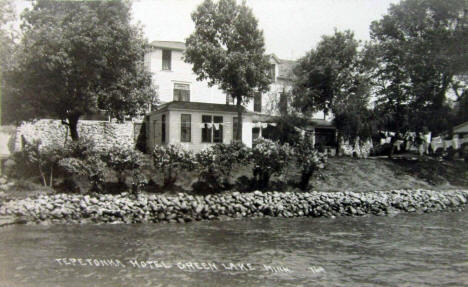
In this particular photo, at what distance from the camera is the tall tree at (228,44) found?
85.9ft

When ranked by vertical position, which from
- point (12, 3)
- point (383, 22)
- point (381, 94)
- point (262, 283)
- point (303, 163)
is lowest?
point (262, 283)

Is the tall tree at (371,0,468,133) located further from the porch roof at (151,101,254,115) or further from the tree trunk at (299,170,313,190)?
the porch roof at (151,101,254,115)

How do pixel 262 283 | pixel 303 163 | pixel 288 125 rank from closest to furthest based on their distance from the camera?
pixel 262 283 < pixel 303 163 < pixel 288 125

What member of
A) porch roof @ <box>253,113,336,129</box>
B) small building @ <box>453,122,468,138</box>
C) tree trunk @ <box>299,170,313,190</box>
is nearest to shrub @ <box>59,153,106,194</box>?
tree trunk @ <box>299,170,313,190</box>

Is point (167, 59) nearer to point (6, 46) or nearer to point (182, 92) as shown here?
point (182, 92)

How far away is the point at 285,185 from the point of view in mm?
23734

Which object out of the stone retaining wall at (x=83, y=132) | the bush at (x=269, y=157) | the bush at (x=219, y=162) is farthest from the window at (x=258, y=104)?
the bush at (x=219, y=162)

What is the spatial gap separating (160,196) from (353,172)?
1529cm

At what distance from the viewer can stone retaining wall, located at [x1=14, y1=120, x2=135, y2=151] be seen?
94.1ft

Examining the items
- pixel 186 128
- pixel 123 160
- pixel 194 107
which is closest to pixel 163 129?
pixel 186 128

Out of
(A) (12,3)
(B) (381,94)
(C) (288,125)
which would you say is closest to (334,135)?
(B) (381,94)

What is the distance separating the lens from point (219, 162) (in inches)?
851

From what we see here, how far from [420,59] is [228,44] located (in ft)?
54.6

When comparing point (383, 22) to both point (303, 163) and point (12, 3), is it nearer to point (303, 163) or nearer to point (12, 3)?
point (303, 163)
